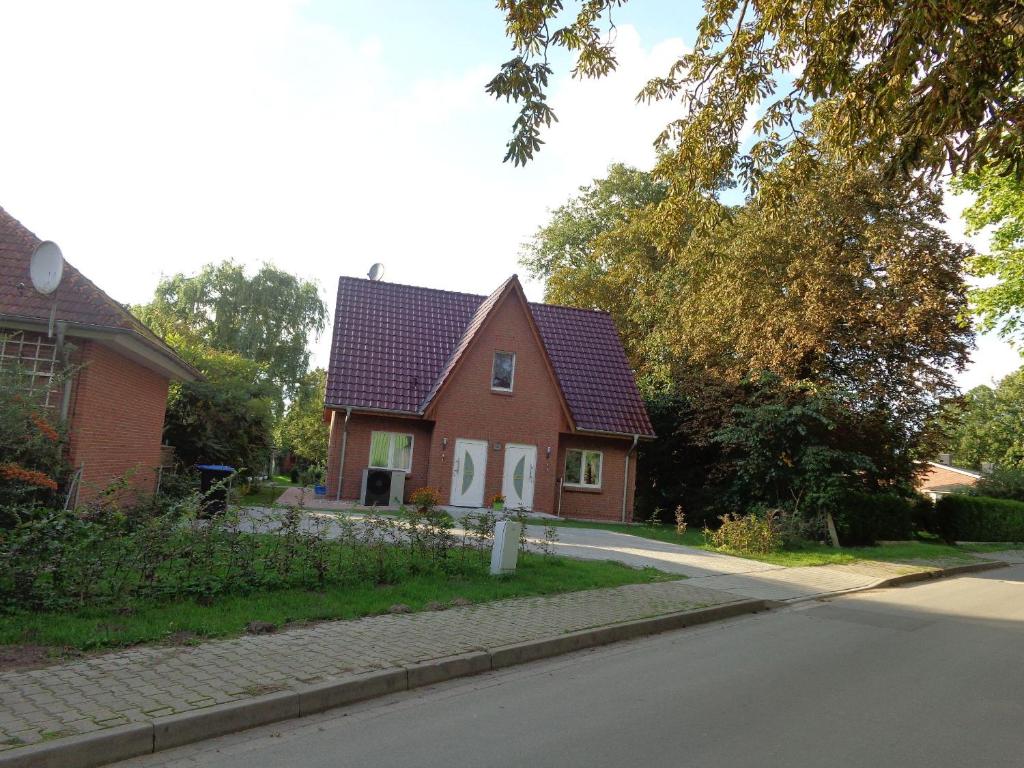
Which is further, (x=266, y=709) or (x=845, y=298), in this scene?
(x=845, y=298)

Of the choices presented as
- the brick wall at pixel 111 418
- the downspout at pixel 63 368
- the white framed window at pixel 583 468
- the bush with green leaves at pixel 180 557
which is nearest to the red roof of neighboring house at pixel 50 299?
the downspout at pixel 63 368

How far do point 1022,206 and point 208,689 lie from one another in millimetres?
22684

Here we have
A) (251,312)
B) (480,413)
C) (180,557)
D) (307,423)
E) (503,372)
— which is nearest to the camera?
(180,557)

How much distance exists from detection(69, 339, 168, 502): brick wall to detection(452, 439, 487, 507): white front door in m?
9.14

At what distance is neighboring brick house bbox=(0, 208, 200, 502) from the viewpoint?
11797 mm

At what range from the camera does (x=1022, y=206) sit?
19891 millimetres

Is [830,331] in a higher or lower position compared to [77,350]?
higher

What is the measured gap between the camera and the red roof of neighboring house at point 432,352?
2412 centimetres

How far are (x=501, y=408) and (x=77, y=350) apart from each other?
1399 cm

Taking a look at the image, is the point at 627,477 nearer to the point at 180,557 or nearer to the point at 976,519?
the point at 976,519

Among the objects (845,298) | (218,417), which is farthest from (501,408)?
(845,298)

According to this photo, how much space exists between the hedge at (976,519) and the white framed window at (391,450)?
2112 cm

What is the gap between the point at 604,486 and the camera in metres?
25.6

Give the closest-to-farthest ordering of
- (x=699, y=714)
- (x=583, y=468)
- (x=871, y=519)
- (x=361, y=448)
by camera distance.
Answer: (x=699, y=714) → (x=871, y=519) → (x=361, y=448) → (x=583, y=468)
